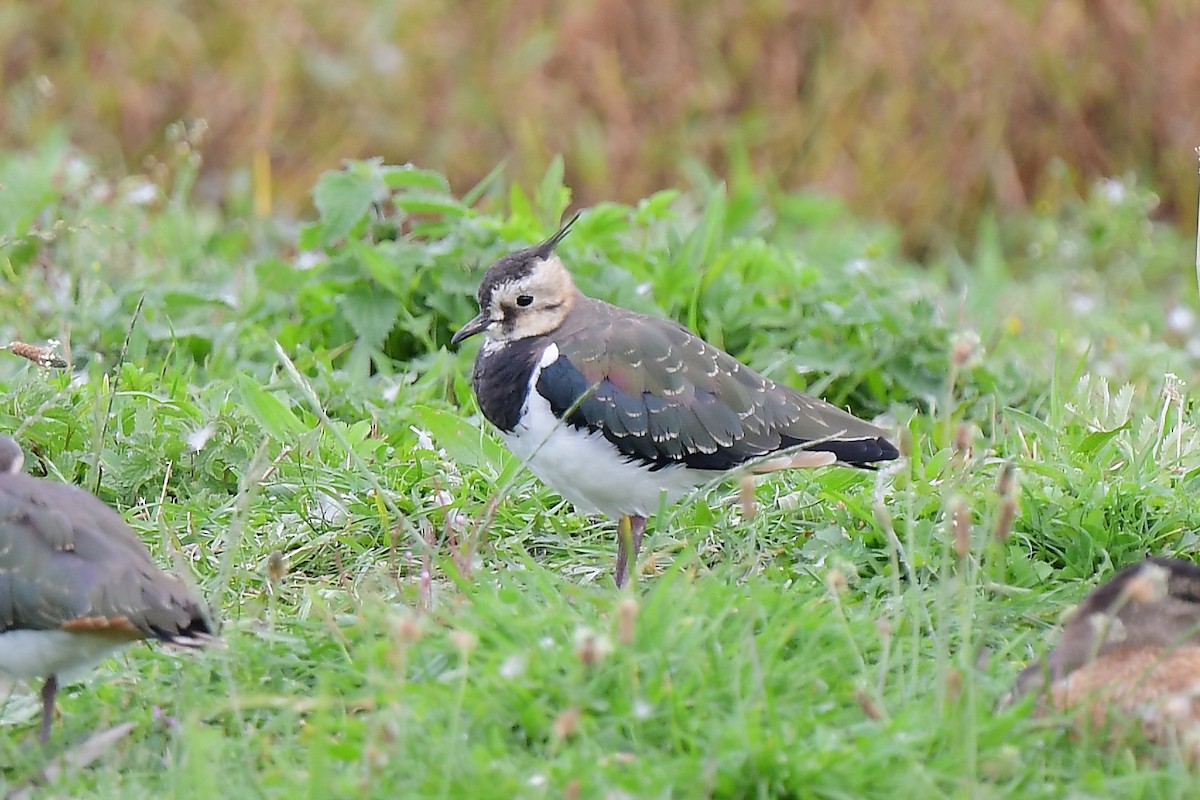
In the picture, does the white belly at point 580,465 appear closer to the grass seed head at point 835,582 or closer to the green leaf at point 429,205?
the grass seed head at point 835,582

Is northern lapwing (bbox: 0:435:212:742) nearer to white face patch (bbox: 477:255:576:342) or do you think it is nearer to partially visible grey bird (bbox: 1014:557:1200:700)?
white face patch (bbox: 477:255:576:342)

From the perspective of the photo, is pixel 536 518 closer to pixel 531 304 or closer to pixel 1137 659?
pixel 531 304

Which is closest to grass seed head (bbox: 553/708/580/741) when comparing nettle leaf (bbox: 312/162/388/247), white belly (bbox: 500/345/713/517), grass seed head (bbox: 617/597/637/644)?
grass seed head (bbox: 617/597/637/644)

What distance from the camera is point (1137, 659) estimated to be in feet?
12.8

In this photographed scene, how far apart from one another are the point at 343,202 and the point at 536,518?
6.25ft

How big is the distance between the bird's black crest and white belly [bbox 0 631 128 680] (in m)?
1.86

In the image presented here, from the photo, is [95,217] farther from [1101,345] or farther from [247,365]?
[1101,345]

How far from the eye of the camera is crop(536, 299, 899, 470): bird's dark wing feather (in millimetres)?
5062

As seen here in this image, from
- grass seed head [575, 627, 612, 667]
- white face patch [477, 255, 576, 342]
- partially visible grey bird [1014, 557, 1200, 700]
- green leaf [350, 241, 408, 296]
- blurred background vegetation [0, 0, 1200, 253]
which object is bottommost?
blurred background vegetation [0, 0, 1200, 253]

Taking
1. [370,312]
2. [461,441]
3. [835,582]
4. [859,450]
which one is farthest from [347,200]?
[835,582]

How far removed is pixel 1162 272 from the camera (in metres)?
9.97

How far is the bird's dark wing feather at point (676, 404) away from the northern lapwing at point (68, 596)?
1.36 meters

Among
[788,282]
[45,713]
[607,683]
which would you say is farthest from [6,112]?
[607,683]

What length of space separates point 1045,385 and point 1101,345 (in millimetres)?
1125
